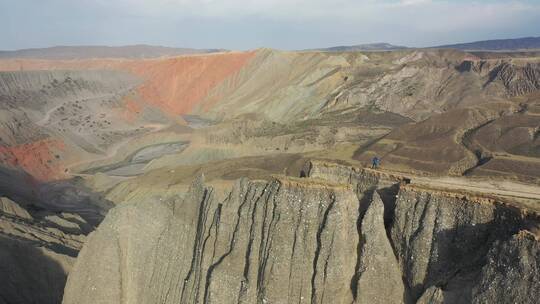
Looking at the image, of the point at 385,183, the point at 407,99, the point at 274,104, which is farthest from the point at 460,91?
the point at 385,183

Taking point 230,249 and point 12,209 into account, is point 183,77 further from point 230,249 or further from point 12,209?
point 230,249

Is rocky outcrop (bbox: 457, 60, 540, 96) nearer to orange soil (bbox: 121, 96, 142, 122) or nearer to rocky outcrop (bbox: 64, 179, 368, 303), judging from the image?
orange soil (bbox: 121, 96, 142, 122)

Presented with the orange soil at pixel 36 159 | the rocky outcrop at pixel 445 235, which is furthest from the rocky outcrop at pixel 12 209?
the rocky outcrop at pixel 445 235

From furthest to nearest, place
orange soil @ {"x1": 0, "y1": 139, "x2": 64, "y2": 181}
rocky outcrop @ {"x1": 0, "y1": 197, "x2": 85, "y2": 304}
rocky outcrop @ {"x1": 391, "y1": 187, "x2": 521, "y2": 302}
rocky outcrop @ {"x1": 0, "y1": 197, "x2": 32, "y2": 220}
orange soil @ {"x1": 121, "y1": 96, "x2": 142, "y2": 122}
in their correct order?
1. orange soil @ {"x1": 121, "y1": 96, "x2": 142, "y2": 122}
2. orange soil @ {"x1": 0, "y1": 139, "x2": 64, "y2": 181}
3. rocky outcrop @ {"x1": 0, "y1": 197, "x2": 32, "y2": 220}
4. rocky outcrop @ {"x1": 0, "y1": 197, "x2": 85, "y2": 304}
5. rocky outcrop @ {"x1": 391, "y1": 187, "x2": 521, "y2": 302}

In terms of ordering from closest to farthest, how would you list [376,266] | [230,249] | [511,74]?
[376,266], [230,249], [511,74]

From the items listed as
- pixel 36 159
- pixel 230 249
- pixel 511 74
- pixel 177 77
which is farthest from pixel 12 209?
pixel 511 74

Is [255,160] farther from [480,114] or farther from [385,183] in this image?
[385,183]

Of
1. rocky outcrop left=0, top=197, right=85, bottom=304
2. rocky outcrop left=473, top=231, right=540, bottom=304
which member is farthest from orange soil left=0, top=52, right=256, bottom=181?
rocky outcrop left=473, top=231, right=540, bottom=304
